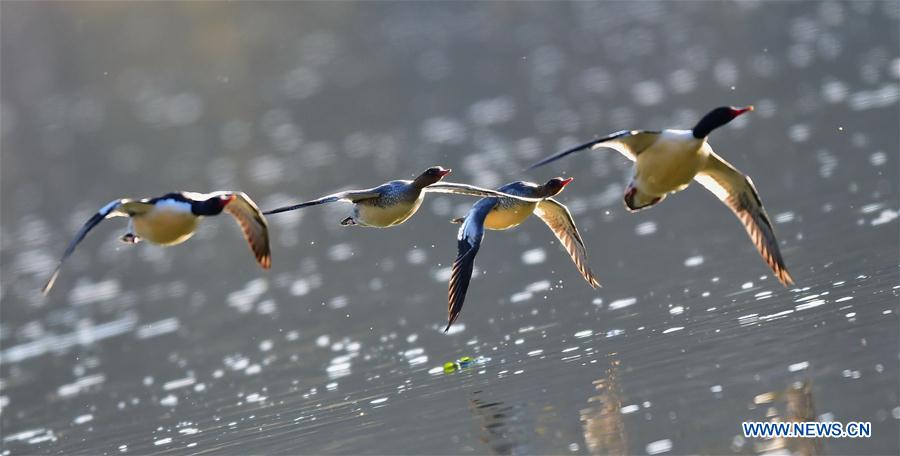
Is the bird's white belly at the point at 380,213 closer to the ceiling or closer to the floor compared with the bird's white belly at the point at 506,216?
closer to the ceiling

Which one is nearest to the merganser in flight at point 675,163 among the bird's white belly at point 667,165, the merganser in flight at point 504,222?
the bird's white belly at point 667,165

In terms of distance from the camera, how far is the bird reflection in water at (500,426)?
37.5 ft

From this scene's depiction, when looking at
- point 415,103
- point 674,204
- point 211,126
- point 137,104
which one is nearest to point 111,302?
point 674,204

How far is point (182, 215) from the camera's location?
13.3 metres

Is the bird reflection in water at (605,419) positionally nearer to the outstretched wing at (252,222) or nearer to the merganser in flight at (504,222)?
the merganser in flight at (504,222)

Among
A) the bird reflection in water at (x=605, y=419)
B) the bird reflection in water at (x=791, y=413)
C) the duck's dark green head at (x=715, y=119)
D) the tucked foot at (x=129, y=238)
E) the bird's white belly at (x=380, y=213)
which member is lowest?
the bird reflection in water at (x=791, y=413)

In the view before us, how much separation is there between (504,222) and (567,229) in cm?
169

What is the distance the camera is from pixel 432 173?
14664mm

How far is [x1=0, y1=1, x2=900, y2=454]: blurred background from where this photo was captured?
12.3m

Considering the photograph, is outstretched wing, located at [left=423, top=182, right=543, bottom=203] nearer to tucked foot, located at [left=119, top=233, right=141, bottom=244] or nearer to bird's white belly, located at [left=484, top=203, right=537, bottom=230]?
bird's white belly, located at [left=484, top=203, right=537, bottom=230]

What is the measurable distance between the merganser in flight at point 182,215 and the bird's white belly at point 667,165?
3.64 m

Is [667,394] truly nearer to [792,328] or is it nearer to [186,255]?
[792,328]

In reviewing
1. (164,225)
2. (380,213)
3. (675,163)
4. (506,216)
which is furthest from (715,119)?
(164,225)

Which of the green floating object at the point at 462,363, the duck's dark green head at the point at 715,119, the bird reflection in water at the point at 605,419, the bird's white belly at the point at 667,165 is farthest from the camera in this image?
the green floating object at the point at 462,363
